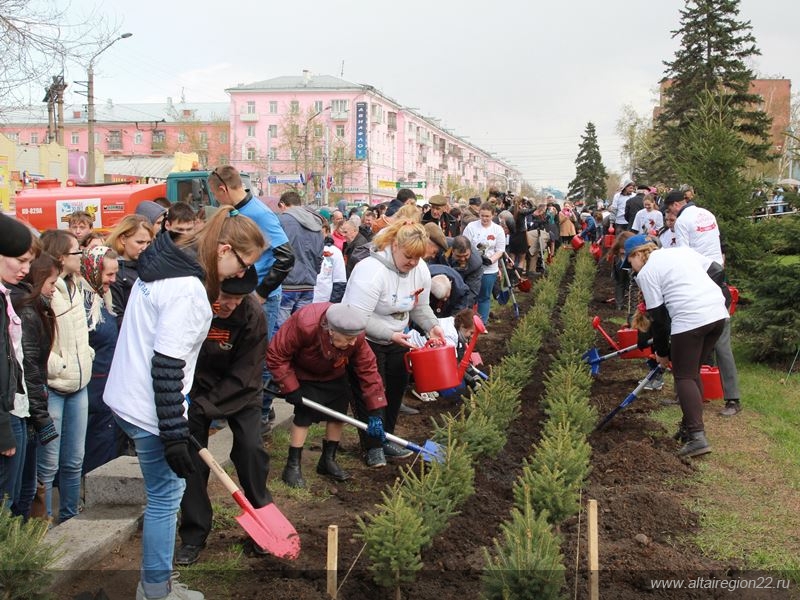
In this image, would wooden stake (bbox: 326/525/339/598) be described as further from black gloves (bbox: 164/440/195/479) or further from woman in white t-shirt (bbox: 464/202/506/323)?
woman in white t-shirt (bbox: 464/202/506/323)

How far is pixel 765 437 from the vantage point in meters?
6.92

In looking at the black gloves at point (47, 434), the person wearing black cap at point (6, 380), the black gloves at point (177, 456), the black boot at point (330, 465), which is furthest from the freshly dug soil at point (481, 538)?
the black gloves at point (177, 456)

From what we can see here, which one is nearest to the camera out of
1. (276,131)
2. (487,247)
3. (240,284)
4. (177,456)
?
(177,456)

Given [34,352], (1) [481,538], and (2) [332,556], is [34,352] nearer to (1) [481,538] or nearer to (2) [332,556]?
(2) [332,556]

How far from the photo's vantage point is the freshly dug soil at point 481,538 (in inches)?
164

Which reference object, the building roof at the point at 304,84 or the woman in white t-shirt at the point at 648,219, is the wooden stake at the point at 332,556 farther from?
the building roof at the point at 304,84

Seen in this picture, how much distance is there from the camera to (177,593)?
12.1 ft

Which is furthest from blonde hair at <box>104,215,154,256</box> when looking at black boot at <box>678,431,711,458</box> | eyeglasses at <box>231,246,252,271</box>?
black boot at <box>678,431,711,458</box>

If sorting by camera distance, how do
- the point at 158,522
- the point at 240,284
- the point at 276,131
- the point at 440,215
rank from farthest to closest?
the point at 276,131
the point at 440,215
the point at 240,284
the point at 158,522

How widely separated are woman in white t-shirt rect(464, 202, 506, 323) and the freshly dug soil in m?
4.41

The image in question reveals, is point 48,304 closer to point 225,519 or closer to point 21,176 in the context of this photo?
point 225,519

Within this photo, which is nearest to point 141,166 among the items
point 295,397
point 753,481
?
point 295,397

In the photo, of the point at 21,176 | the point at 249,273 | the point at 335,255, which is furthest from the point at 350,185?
the point at 249,273

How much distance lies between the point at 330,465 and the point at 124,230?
7.15 ft
